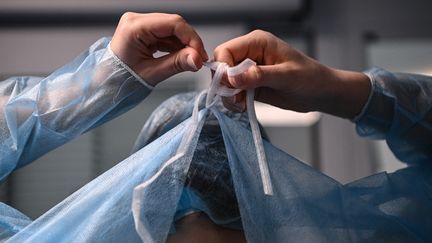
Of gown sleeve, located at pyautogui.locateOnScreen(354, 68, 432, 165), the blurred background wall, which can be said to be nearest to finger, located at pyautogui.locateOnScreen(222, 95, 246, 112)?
gown sleeve, located at pyautogui.locateOnScreen(354, 68, 432, 165)

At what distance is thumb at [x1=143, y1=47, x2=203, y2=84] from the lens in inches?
23.2

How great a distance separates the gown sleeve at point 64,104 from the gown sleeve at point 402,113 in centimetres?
40

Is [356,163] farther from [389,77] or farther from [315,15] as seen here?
[389,77]

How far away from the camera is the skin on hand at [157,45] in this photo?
0.60 m

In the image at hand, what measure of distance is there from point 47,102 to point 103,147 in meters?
1.05

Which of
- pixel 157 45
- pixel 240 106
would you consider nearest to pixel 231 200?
pixel 240 106

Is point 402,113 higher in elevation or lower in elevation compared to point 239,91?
lower

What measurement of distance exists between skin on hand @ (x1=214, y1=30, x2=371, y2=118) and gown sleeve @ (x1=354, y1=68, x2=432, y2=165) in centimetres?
3

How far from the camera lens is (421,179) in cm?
78

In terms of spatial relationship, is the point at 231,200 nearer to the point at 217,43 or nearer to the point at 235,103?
the point at 235,103

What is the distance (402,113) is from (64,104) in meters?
0.57

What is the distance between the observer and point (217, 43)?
1.79 m

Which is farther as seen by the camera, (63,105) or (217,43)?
(217,43)

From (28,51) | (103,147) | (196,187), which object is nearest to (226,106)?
(196,187)
